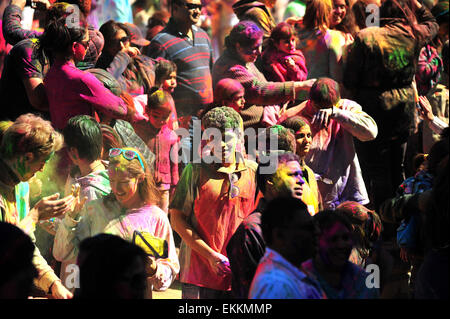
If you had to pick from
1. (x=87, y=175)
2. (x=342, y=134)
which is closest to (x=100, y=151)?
(x=87, y=175)

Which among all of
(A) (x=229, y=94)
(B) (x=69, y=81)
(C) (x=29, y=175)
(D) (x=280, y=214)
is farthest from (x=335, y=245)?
(B) (x=69, y=81)

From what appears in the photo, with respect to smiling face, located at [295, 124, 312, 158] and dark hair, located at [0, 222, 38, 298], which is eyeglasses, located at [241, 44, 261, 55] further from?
dark hair, located at [0, 222, 38, 298]

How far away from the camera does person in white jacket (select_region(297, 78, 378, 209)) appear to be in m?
5.92

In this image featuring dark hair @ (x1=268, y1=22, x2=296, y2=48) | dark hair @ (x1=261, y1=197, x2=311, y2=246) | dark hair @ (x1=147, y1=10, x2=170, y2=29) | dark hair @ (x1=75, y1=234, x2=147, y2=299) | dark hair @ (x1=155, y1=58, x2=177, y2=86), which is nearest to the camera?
dark hair @ (x1=75, y1=234, x2=147, y2=299)

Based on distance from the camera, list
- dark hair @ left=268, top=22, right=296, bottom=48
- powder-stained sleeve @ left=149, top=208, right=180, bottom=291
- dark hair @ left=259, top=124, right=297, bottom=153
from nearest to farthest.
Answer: powder-stained sleeve @ left=149, top=208, right=180, bottom=291, dark hair @ left=259, top=124, right=297, bottom=153, dark hair @ left=268, top=22, right=296, bottom=48

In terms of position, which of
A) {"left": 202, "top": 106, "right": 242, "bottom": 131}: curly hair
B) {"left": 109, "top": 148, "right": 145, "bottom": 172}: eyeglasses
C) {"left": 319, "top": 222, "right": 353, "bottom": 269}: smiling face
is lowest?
{"left": 319, "top": 222, "right": 353, "bottom": 269}: smiling face

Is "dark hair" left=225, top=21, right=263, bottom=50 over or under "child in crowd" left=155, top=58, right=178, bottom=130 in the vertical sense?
over

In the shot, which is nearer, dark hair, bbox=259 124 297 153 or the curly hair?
the curly hair

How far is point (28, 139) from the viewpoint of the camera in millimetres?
4121

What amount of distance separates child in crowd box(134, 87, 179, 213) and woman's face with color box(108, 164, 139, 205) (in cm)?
187

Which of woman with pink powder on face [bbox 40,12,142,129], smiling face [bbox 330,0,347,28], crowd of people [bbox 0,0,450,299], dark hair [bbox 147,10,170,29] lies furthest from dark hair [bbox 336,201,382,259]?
dark hair [bbox 147,10,170,29]

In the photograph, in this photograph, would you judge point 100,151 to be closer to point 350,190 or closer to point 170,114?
point 170,114

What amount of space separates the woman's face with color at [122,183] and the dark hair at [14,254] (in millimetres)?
1323

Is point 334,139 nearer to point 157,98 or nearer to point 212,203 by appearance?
point 157,98
